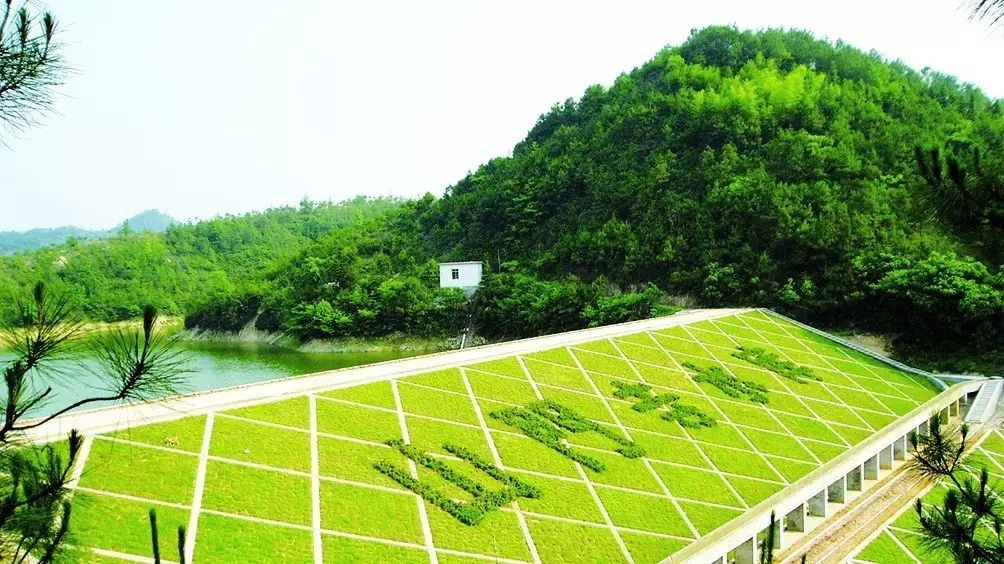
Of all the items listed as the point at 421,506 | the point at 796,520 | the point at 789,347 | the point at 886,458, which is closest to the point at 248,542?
the point at 421,506

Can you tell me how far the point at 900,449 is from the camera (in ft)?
59.7

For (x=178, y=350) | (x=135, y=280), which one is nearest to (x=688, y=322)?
(x=178, y=350)

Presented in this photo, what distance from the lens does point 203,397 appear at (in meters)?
11.2

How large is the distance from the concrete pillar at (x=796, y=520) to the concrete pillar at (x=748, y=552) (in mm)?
2085

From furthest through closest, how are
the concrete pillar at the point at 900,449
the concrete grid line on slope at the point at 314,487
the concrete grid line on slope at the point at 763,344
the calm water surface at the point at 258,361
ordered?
the calm water surface at the point at 258,361 < the concrete grid line on slope at the point at 763,344 < the concrete pillar at the point at 900,449 < the concrete grid line on slope at the point at 314,487

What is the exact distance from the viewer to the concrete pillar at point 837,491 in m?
14.8

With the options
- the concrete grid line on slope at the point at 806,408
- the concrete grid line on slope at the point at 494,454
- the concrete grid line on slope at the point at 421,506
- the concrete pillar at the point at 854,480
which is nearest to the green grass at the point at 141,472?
the concrete grid line on slope at the point at 421,506

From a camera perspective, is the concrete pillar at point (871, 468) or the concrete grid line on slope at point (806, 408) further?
the concrete pillar at point (871, 468)

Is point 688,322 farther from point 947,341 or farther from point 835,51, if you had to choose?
point 835,51

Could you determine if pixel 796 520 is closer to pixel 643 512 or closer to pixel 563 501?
pixel 643 512

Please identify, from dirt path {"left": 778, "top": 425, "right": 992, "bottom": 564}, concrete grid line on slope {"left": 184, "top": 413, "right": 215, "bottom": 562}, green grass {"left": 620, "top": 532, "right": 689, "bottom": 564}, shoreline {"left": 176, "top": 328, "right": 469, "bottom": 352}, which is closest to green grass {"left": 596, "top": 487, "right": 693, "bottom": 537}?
green grass {"left": 620, "top": 532, "right": 689, "bottom": 564}

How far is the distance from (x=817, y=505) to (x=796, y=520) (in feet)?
3.05

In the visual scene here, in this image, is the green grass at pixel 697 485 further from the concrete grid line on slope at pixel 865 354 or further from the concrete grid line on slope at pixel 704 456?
the concrete grid line on slope at pixel 865 354

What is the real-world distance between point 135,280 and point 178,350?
229 feet
